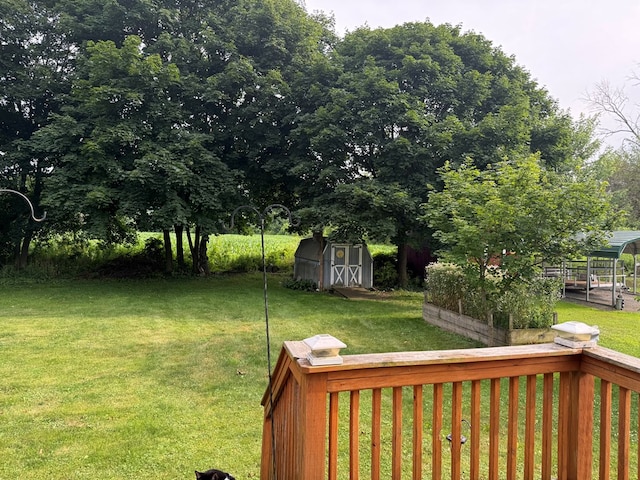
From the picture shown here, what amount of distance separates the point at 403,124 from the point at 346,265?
4.78m

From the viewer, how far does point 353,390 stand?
1646 millimetres

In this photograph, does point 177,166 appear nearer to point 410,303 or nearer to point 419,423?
point 410,303

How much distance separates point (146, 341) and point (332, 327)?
3275mm

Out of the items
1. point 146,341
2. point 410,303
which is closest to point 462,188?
point 410,303

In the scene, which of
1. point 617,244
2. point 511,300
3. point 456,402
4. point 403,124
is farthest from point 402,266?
point 456,402

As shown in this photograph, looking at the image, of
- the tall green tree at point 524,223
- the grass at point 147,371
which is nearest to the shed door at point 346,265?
the grass at point 147,371

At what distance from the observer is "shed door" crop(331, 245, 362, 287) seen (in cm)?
1349

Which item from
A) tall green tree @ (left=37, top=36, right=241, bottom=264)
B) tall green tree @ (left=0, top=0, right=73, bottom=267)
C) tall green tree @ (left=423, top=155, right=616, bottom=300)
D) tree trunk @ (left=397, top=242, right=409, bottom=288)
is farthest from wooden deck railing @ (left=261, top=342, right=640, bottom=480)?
tall green tree @ (left=0, top=0, right=73, bottom=267)

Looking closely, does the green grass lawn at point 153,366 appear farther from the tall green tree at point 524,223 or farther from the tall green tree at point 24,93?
the tall green tree at point 24,93

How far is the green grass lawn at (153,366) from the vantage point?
3227 mm

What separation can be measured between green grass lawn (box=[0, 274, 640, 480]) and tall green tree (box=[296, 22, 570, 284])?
8.75ft

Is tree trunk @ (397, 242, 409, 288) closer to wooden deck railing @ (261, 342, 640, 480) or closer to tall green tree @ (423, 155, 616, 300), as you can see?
tall green tree @ (423, 155, 616, 300)

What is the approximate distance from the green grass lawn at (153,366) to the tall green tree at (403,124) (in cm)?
267

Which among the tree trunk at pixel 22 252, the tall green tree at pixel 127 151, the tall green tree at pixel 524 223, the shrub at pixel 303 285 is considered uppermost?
the tall green tree at pixel 127 151
